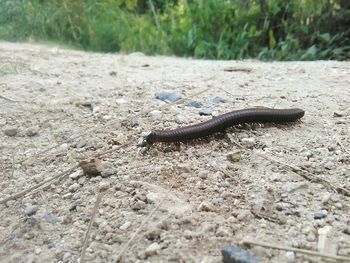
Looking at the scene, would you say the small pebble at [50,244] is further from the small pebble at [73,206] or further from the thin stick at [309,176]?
the thin stick at [309,176]

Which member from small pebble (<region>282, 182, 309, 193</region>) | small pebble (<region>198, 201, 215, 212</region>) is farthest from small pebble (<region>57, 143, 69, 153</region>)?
small pebble (<region>282, 182, 309, 193</region>)

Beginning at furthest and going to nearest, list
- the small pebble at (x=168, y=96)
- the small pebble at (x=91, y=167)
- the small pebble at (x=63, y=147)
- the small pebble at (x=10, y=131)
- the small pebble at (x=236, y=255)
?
the small pebble at (x=168, y=96) → the small pebble at (x=10, y=131) → the small pebble at (x=63, y=147) → the small pebble at (x=91, y=167) → the small pebble at (x=236, y=255)

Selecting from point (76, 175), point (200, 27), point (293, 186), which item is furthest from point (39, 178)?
point (200, 27)

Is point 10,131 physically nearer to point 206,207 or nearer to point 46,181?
point 46,181

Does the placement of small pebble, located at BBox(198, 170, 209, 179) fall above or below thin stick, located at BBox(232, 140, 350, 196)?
below

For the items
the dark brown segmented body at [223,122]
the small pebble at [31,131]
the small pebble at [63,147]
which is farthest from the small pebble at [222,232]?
the small pebble at [31,131]

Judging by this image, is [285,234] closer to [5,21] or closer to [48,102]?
[48,102]

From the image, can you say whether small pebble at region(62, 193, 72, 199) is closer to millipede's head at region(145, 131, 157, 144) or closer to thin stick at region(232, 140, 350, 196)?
millipede's head at region(145, 131, 157, 144)
